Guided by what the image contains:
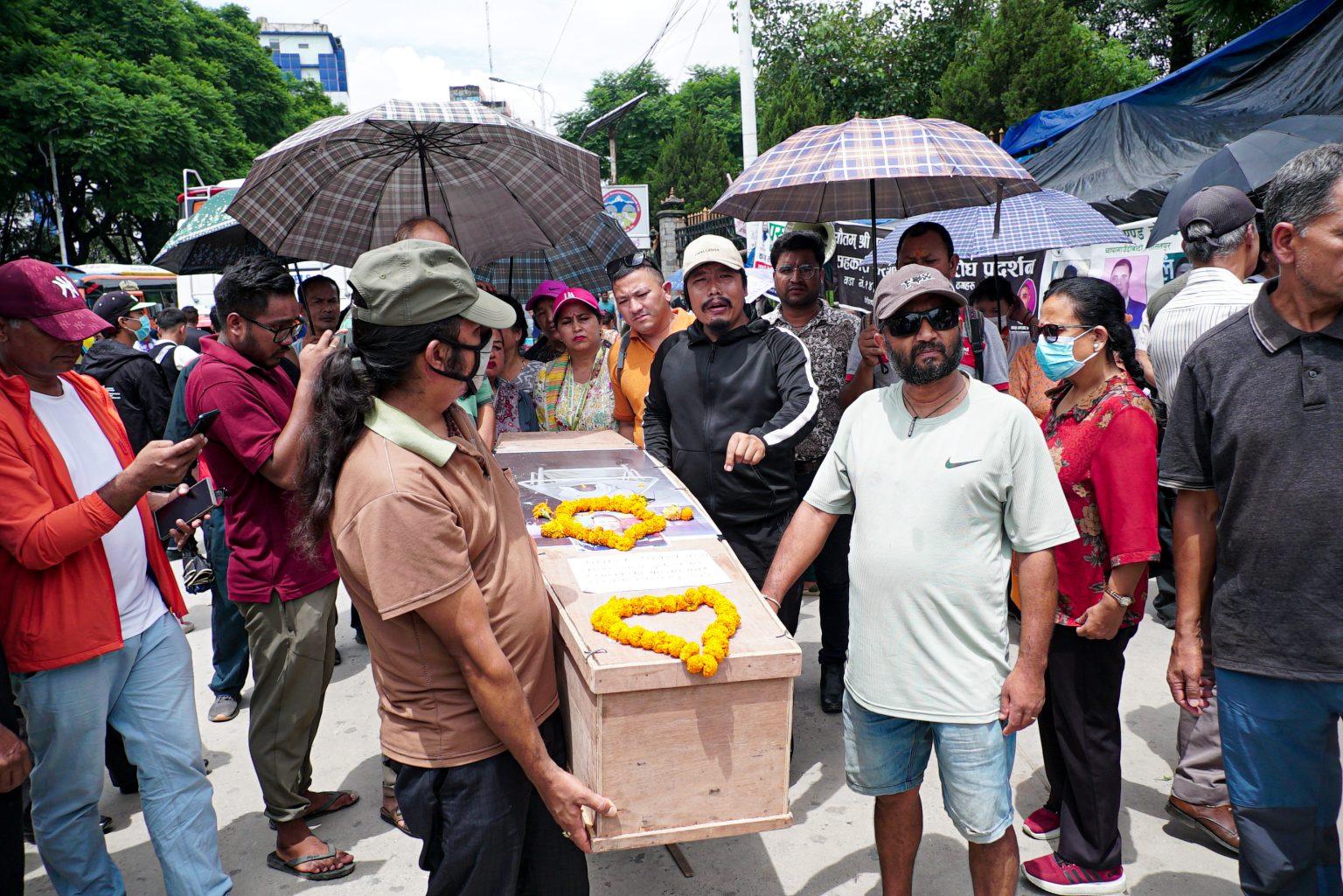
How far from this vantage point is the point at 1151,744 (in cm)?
386

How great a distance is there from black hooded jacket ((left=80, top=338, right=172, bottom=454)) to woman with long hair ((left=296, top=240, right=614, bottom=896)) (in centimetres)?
549

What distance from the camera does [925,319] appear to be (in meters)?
2.36

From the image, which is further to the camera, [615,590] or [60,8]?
[60,8]

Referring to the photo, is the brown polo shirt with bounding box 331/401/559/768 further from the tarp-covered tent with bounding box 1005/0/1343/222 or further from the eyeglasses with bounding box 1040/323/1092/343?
the tarp-covered tent with bounding box 1005/0/1343/222

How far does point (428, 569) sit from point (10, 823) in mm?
1505

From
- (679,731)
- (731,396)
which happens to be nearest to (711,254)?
(731,396)

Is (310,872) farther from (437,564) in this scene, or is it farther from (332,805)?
(437,564)

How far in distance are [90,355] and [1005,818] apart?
718 cm

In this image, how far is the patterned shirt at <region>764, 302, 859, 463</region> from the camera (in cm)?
427

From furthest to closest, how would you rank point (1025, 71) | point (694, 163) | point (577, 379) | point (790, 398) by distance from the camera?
point (694, 163)
point (1025, 71)
point (577, 379)
point (790, 398)

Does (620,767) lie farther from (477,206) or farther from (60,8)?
(60,8)

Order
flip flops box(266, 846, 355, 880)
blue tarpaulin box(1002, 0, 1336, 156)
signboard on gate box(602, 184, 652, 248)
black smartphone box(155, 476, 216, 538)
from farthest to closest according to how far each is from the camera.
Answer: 1. signboard on gate box(602, 184, 652, 248)
2. blue tarpaulin box(1002, 0, 1336, 156)
3. flip flops box(266, 846, 355, 880)
4. black smartphone box(155, 476, 216, 538)

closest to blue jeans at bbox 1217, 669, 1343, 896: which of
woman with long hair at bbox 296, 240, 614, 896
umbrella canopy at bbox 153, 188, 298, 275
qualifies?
woman with long hair at bbox 296, 240, 614, 896

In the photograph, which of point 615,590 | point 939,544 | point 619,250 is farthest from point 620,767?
point 619,250
